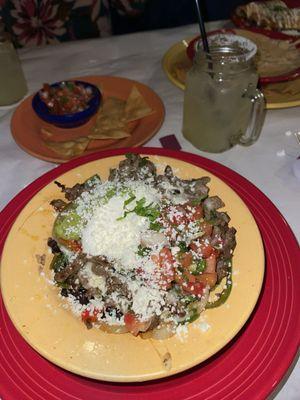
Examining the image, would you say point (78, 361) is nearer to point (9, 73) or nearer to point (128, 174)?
point (128, 174)

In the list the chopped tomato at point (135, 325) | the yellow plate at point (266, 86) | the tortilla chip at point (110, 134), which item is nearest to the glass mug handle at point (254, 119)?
the yellow plate at point (266, 86)

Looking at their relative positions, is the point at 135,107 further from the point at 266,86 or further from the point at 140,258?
the point at 140,258

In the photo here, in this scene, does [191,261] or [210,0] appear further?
A: [210,0]

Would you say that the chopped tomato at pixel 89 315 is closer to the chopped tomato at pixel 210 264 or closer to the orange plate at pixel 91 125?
the chopped tomato at pixel 210 264

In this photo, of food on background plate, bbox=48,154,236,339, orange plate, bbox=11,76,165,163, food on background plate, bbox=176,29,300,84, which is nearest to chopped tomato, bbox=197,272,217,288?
food on background plate, bbox=48,154,236,339

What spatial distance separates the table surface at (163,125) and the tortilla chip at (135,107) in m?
0.12

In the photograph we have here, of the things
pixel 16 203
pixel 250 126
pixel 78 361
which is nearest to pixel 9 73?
pixel 16 203

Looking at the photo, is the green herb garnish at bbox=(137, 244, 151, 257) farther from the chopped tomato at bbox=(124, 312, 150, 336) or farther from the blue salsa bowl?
the blue salsa bowl

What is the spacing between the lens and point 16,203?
5.19 ft

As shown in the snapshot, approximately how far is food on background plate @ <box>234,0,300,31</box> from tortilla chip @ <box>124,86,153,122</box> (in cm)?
95

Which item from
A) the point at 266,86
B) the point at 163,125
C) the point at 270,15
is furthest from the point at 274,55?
the point at 163,125

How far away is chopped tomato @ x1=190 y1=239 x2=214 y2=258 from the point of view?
1188 mm

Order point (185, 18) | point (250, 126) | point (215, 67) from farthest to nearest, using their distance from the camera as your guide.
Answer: point (185, 18) < point (250, 126) < point (215, 67)

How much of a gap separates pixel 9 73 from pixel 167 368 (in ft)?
5.87
